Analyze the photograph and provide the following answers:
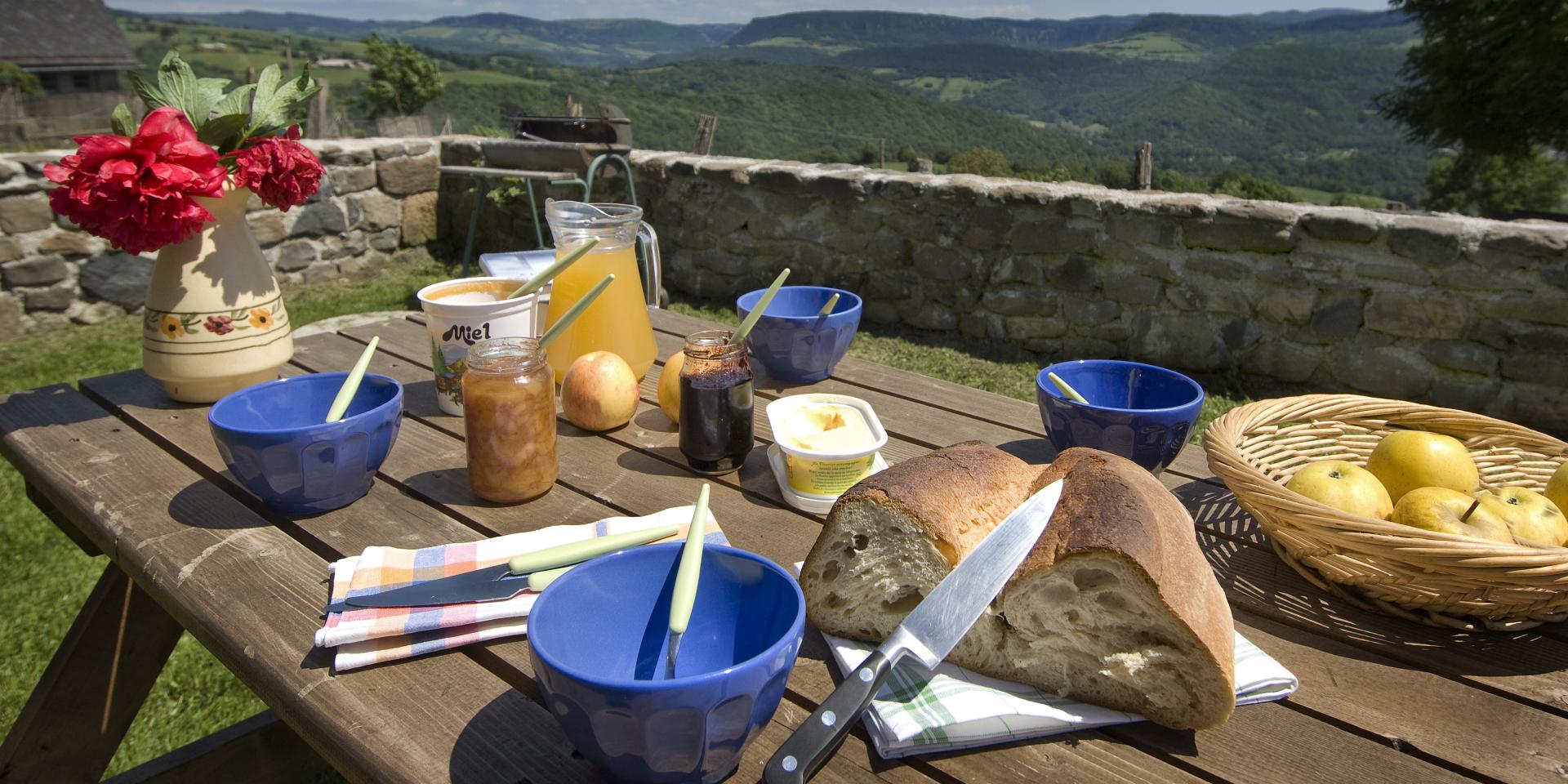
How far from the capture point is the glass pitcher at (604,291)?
157 centimetres

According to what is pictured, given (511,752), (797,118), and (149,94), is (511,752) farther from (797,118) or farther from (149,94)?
(797,118)

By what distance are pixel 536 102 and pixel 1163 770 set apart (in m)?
40.7

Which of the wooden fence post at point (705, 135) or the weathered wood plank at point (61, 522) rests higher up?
the wooden fence post at point (705, 135)

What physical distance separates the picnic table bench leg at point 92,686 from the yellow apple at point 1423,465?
203 cm

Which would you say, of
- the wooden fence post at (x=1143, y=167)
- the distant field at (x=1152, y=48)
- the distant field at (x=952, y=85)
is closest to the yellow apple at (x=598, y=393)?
the wooden fence post at (x=1143, y=167)

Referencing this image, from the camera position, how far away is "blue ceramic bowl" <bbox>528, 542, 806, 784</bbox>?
66 cm

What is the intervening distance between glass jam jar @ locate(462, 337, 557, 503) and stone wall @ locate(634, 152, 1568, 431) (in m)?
3.65

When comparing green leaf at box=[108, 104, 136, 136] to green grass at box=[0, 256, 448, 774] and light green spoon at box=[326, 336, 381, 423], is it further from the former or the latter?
green grass at box=[0, 256, 448, 774]

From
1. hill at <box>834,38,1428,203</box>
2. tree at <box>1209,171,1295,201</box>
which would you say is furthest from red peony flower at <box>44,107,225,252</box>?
hill at <box>834,38,1428,203</box>

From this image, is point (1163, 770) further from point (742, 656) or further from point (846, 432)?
point (846, 432)

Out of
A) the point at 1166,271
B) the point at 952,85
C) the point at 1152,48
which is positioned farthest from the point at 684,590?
the point at 1152,48

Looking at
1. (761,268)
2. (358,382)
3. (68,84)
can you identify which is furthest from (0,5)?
(358,382)

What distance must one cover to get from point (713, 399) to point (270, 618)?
0.63m

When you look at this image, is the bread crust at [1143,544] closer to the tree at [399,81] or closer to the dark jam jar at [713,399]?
the dark jam jar at [713,399]
